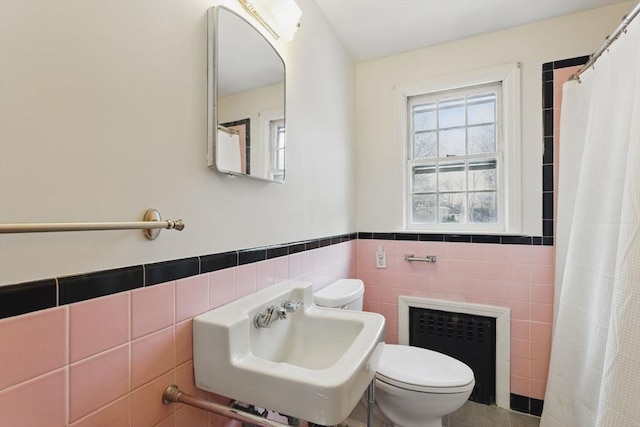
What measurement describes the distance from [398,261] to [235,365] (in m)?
1.60

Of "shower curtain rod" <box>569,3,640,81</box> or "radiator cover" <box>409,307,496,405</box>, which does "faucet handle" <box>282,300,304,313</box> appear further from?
"shower curtain rod" <box>569,3,640,81</box>

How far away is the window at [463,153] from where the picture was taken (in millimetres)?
1953

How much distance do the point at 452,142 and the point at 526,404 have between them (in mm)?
1749

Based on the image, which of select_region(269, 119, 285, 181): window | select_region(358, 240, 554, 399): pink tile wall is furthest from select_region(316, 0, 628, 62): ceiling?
select_region(358, 240, 554, 399): pink tile wall

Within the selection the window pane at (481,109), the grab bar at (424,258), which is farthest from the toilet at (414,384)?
the window pane at (481,109)

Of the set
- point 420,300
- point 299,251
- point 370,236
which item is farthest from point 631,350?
point 370,236

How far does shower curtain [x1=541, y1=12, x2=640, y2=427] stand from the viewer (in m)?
1.09

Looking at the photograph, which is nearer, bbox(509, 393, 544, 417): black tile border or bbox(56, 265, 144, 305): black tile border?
bbox(56, 265, 144, 305): black tile border

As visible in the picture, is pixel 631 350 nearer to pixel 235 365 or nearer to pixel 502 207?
pixel 502 207

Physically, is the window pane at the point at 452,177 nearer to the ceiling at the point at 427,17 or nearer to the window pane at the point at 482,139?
the window pane at the point at 482,139

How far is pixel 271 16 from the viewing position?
1237mm

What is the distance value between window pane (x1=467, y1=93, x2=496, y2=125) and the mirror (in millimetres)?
1460

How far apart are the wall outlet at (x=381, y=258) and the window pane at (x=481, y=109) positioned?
110 cm

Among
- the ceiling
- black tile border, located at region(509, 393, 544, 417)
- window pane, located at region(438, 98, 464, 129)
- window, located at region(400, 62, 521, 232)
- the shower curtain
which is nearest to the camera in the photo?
the shower curtain
